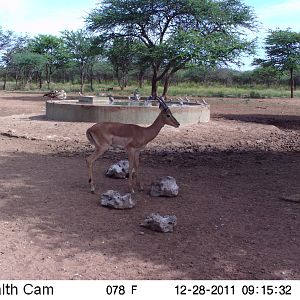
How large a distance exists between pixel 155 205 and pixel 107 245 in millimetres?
1576

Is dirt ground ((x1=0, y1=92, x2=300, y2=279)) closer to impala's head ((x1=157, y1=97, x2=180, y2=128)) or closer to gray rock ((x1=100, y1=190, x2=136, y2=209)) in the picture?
gray rock ((x1=100, y1=190, x2=136, y2=209))

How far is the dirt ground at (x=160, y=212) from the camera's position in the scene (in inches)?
165

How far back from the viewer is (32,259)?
428 cm

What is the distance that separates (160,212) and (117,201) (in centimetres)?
56

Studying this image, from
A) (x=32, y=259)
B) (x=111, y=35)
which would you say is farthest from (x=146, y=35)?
(x=32, y=259)

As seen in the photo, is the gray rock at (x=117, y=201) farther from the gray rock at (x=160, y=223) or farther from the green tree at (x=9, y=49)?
the green tree at (x=9, y=49)

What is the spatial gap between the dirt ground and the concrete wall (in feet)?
12.8

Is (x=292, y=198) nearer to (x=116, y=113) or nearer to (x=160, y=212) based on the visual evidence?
(x=160, y=212)

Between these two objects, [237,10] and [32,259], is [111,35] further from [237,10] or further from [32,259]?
[32,259]

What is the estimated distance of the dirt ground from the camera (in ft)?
13.8

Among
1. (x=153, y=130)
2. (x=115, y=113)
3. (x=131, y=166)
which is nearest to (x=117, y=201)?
(x=131, y=166)

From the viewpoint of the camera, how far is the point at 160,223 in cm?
514

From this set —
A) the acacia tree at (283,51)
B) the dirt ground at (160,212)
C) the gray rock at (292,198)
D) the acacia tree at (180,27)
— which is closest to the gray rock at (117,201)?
the dirt ground at (160,212)

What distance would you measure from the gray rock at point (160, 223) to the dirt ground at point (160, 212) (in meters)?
0.09
